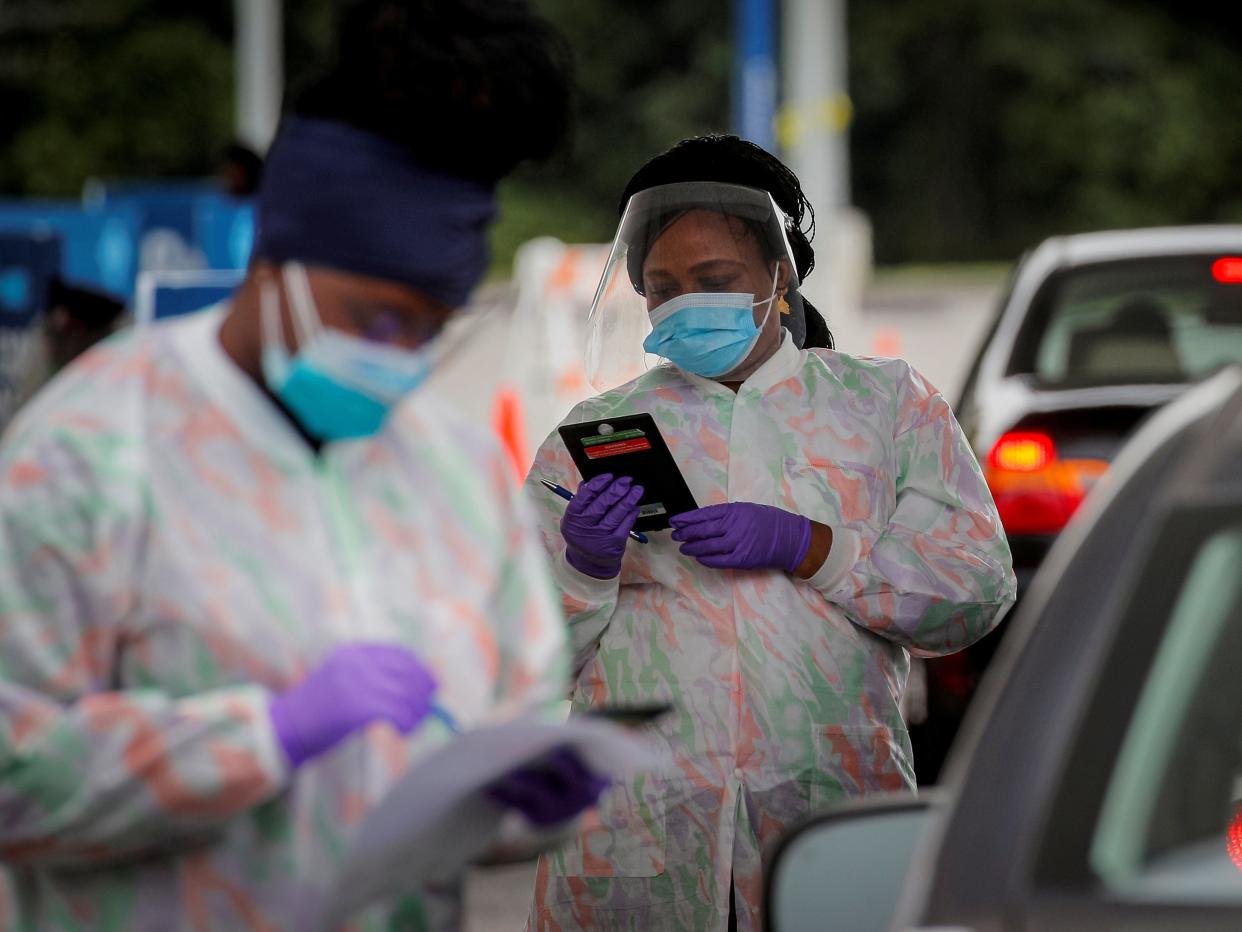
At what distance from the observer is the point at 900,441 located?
3.51m

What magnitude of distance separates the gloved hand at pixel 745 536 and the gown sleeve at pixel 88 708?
4.33 feet

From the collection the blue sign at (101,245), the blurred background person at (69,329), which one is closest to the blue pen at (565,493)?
the blurred background person at (69,329)

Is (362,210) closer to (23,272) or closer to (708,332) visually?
(708,332)

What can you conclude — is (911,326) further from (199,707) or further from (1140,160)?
(199,707)

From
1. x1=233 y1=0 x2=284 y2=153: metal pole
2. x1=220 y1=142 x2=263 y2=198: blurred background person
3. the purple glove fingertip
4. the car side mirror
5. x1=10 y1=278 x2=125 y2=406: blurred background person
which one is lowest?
the car side mirror

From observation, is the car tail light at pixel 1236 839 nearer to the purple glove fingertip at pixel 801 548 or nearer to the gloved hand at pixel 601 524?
the purple glove fingertip at pixel 801 548

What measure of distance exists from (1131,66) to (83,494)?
4014 cm

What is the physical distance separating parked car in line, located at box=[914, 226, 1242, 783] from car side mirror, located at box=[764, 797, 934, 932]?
366cm

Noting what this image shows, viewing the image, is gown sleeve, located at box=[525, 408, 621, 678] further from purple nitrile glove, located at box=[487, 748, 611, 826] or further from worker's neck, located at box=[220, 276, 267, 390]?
worker's neck, located at box=[220, 276, 267, 390]

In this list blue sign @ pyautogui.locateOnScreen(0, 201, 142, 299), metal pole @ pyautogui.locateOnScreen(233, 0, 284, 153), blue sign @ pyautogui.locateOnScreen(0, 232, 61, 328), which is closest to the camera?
blue sign @ pyautogui.locateOnScreen(0, 232, 61, 328)

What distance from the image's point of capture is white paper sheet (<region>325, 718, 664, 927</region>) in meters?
2.08

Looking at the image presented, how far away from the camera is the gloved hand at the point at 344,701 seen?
212 cm

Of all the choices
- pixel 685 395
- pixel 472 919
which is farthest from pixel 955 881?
pixel 472 919

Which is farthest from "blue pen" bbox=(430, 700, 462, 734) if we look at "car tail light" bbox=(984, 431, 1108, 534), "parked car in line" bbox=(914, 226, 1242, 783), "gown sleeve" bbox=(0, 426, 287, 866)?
"car tail light" bbox=(984, 431, 1108, 534)
